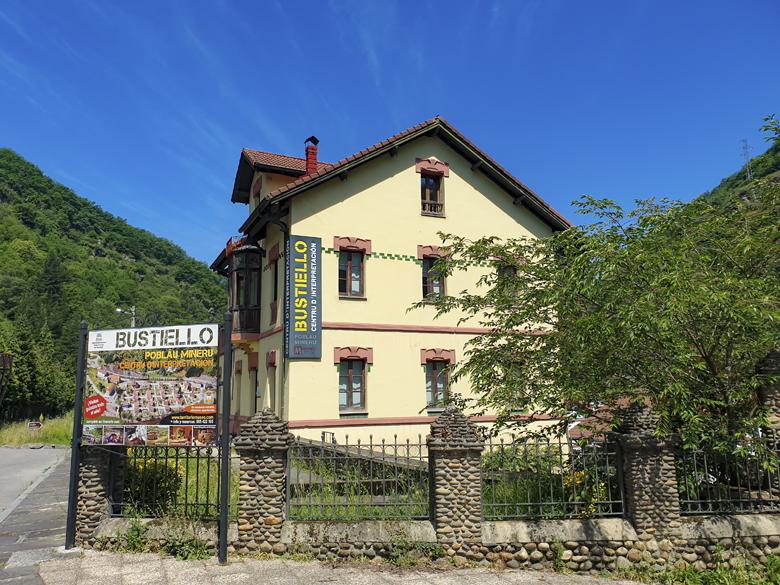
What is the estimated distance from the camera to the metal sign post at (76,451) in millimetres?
8367

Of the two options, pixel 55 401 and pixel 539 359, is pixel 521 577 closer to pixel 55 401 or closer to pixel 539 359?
pixel 539 359

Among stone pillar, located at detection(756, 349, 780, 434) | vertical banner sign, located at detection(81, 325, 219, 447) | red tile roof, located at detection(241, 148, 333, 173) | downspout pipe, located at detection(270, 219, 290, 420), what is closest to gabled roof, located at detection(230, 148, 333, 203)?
red tile roof, located at detection(241, 148, 333, 173)

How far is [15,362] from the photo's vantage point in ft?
129

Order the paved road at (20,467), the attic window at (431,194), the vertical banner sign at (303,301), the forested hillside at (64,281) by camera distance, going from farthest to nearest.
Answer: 1. the forested hillside at (64,281)
2. the attic window at (431,194)
3. the vertical banner sign at (303,301)
4. the paved road at (20,467)

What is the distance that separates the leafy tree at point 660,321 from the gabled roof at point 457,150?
29.0 feet

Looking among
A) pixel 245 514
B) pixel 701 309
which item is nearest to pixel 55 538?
pixel 245 514

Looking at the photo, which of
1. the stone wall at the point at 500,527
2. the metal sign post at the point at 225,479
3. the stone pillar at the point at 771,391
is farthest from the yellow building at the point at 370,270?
the stone pillar at the point at 771,391

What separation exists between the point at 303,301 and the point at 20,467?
39.4 ft

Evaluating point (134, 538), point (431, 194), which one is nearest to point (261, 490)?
point (134, 538)

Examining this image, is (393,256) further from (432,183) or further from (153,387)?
(153,387)

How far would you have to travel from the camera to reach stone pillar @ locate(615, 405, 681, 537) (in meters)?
7.91

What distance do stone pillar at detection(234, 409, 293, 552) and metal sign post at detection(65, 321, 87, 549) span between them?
259 cm

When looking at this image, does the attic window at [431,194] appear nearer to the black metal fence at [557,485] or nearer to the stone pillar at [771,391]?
the black metal fence at [557,485]

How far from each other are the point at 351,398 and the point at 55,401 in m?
39.4
